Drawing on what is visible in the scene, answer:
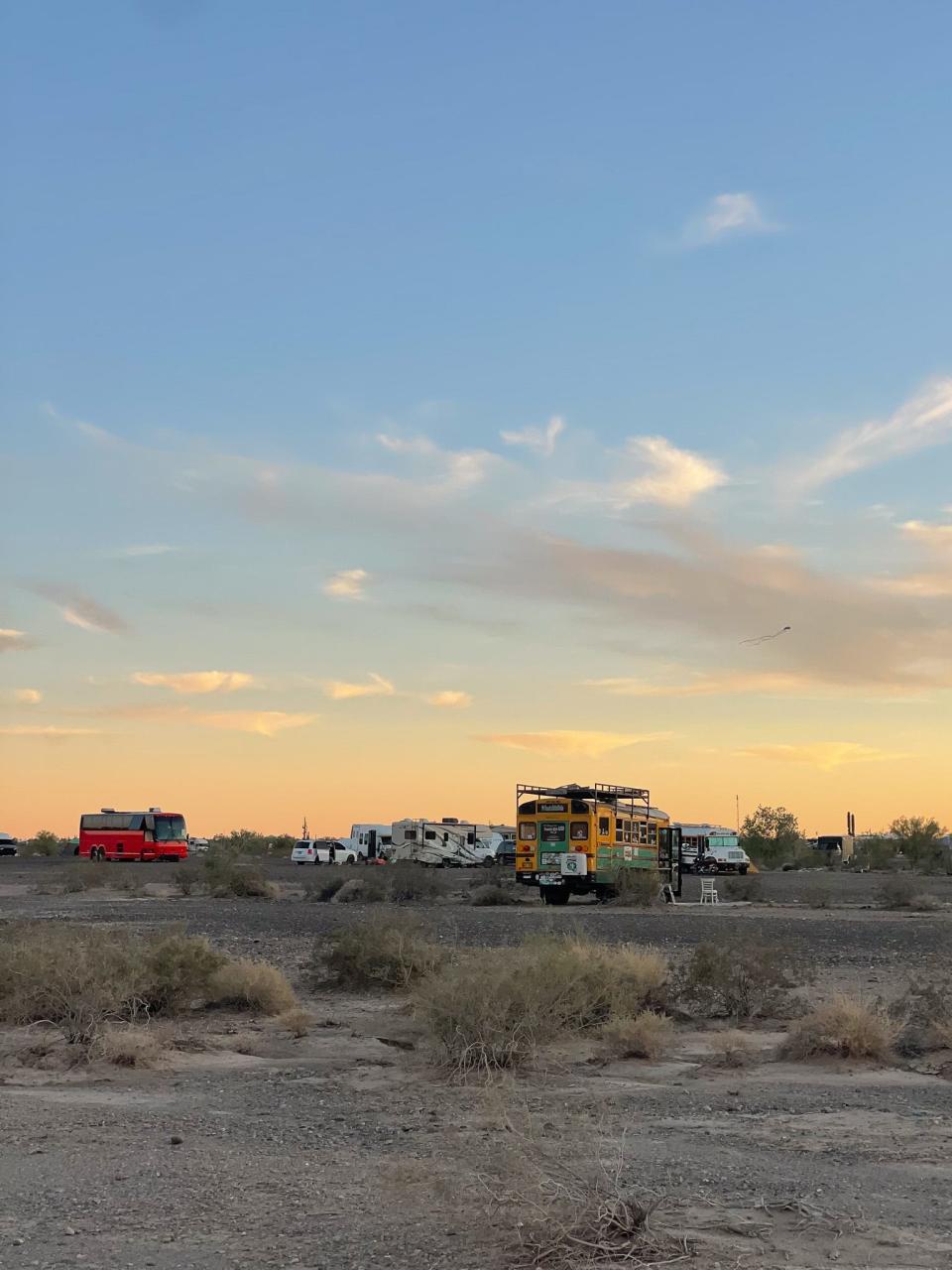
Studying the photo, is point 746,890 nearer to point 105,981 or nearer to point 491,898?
point 491,898

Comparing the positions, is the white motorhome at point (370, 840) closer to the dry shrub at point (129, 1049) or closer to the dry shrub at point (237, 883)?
the dry shrub at point (237, 883)

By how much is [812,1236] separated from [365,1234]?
2450 millimetres

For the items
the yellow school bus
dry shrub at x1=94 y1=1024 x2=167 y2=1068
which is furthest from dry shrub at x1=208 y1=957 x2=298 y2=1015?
the yellow school bus

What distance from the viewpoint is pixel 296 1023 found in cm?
1548

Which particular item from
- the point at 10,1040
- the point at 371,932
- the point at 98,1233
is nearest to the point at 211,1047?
the point at 10,1040

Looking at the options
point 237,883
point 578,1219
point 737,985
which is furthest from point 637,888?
point 578,1219

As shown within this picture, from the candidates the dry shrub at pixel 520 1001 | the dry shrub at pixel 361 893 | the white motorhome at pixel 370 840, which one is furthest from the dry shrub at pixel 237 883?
the white motorhome at pixel 370 840

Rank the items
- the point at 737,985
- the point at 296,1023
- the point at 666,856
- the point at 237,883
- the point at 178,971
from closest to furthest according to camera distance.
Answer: the point at 296,1023 < the point at 178,971 < the point at 737,985 < the point at 666,856 < the point at 237,883

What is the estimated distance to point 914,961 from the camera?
22.6m

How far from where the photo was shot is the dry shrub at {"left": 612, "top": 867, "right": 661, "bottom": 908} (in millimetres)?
41938

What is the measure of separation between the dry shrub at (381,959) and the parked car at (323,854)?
2880 inches

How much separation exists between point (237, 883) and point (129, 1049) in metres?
37.6

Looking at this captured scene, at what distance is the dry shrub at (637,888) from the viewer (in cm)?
4194

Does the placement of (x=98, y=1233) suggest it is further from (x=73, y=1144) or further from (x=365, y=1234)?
(x=73, y=1144)
